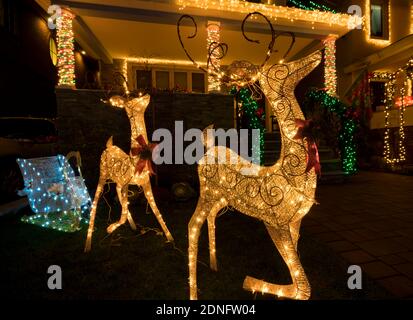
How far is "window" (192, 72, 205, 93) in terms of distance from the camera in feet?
39.4

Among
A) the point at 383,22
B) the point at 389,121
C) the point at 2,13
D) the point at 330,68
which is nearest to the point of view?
the point at 330,68

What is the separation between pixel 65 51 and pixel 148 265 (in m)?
6.39

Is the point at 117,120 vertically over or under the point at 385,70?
under

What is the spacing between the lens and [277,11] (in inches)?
320

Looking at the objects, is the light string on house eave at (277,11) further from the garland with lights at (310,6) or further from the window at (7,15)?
the window at (7,15)

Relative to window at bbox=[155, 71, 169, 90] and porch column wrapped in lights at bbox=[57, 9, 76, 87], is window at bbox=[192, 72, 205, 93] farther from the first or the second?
porch column wrapped in lights at bbox=[57, 9, 76, 87]

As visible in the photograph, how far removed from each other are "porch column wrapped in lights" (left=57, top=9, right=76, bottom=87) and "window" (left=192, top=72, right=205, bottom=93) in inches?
234

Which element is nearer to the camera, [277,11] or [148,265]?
[148,265]

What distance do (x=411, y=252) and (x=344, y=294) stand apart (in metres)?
1.55

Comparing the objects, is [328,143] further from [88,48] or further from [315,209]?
[88,48]

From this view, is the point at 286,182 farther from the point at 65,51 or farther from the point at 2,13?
the point at 2,13

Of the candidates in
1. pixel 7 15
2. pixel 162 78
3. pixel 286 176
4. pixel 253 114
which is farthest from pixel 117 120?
pixel 7 15

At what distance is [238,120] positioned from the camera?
7.94m

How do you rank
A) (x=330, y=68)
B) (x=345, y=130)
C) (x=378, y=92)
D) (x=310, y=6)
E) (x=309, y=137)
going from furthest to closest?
(x=378, y=92)
(x=310, y=6)
(x=330, y=68)
(x=345, y=130)
(x=309, y=137)
